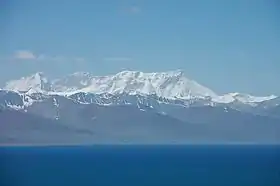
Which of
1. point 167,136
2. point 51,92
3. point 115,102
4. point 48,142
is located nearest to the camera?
point 48,142

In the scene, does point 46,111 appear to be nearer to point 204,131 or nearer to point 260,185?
point 204,131

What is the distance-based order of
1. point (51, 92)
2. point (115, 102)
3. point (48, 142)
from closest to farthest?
point (48, 142) → point (51, 92) → point (115, 102)

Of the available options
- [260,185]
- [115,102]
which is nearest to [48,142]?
[115,102]

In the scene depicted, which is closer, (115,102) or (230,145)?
(230,145)

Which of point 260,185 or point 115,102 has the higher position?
point 115,102

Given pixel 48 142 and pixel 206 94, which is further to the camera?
pixel 206 94

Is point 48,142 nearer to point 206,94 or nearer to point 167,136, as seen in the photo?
point 167,136

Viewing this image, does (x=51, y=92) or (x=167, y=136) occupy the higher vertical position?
(x=51, y=92)

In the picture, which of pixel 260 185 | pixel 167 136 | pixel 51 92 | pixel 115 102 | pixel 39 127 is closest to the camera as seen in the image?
pixel 260 185

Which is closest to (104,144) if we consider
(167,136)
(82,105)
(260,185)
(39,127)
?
(82,105)
